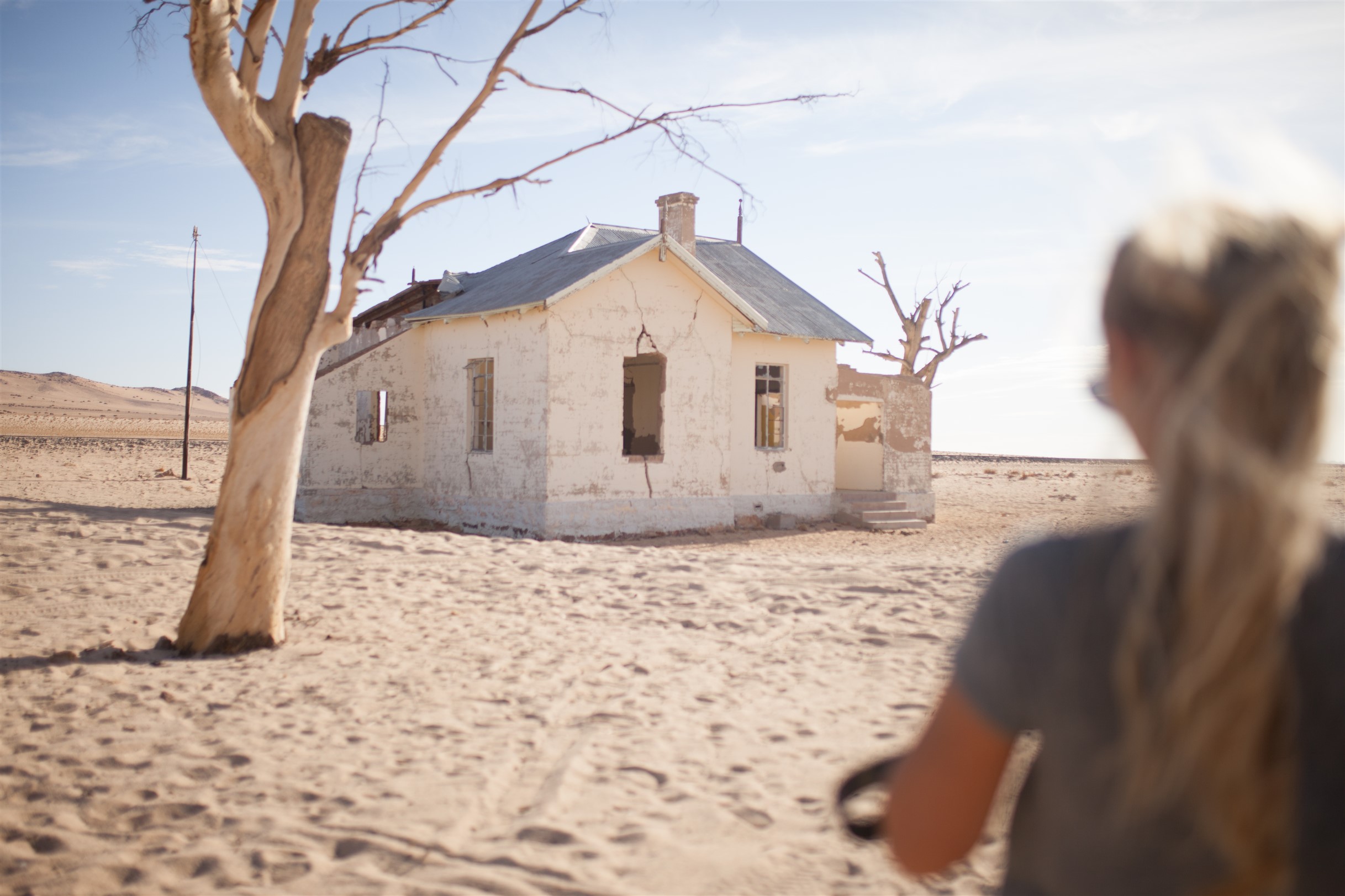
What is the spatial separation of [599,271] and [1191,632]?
13.3 m

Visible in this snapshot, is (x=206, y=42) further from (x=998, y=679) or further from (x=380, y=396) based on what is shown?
(x=380, y=396)

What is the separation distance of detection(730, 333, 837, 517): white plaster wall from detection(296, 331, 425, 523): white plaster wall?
19.4ft

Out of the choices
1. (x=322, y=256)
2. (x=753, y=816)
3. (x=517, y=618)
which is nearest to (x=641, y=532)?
(x=517, y=618)

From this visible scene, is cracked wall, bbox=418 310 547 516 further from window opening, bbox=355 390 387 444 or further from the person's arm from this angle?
the person's arm

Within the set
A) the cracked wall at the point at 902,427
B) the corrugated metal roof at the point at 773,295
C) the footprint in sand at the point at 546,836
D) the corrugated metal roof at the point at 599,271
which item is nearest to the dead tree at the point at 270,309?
the footprint in sand at the point at 546,836

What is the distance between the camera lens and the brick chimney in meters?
17.9

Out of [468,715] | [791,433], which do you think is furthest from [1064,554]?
[791,433]

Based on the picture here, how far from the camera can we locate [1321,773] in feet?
3.06

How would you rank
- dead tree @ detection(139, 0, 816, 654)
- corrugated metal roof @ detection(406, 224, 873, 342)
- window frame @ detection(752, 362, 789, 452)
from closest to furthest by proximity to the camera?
1. dead tree @ detection(139, 0, 816, 654)
2. corrugated metal roof @ detection(406, 224, 873, 342)
3. window frame @ detection(752, 362, 789, 452)

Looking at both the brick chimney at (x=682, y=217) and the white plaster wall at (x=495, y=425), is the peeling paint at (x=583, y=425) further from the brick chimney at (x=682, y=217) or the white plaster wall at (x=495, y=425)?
the brick chimney at (x=682, y=217)

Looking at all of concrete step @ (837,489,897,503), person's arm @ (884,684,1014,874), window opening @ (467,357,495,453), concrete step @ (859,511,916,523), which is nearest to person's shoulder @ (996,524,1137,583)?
person's arm @ (884,684,1014,874)

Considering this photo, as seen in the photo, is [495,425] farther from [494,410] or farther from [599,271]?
[599,271]

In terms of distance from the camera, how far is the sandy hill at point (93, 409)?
5341 centimetres

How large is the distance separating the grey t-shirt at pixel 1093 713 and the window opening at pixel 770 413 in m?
15.7
